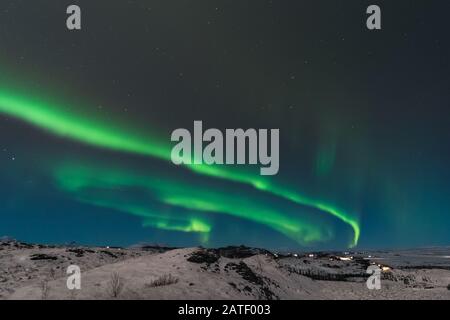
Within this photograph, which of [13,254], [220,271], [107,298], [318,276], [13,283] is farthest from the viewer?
[318,276]

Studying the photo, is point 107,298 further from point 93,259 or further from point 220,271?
point 93,259

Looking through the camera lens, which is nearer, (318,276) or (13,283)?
(13,283)

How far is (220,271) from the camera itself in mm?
24078

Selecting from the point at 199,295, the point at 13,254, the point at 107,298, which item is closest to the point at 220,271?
the point at 199,295

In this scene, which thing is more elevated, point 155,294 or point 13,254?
point 13,254
